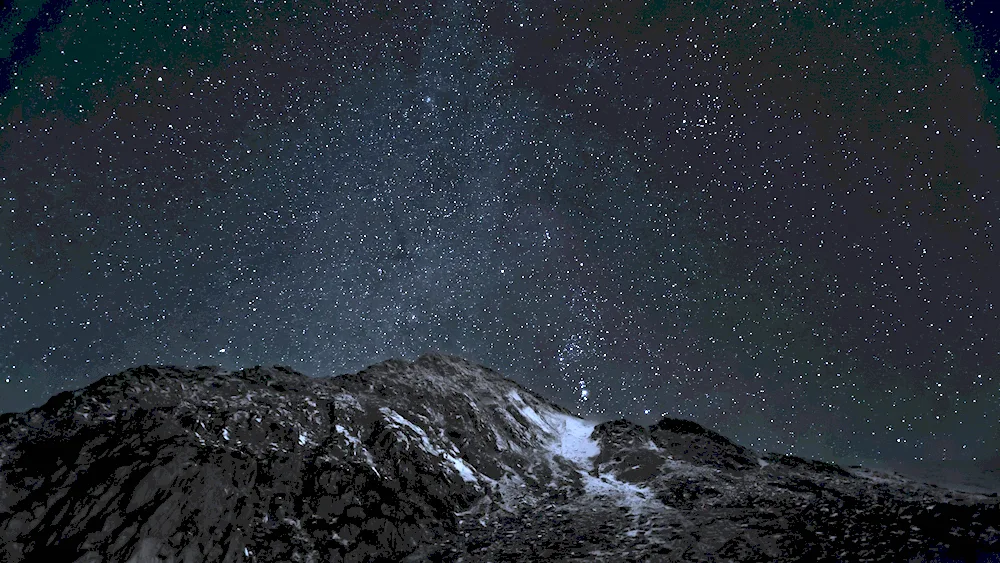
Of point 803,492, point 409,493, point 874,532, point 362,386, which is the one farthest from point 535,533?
point 362,386

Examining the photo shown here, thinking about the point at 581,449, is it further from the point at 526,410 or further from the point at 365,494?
the point at 365,494

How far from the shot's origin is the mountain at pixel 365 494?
2806 centimetres

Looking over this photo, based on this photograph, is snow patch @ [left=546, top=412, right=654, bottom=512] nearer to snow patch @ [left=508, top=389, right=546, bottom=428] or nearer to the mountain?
the mountain

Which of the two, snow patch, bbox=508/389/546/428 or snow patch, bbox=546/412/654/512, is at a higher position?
snow patch, bbox=508/389/546/428

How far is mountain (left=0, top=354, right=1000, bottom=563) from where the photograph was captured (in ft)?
92.1

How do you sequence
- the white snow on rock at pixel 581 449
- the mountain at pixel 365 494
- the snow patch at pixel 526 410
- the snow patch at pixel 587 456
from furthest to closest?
1. the snow patch at pixel 526 410
2. the white snow on rock at pixel 581 449
3. the snow patch at pixel 587 456
4. the mountain at pixel 365 494

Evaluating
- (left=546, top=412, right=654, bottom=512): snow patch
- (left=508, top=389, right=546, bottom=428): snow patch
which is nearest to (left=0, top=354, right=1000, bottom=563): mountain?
(left=546, top=412, right=654, bottom=512): snow patch

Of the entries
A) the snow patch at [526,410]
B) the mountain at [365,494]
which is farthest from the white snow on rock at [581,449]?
the mountain at [365,494]

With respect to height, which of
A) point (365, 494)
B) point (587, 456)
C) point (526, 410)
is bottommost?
point (365, 494)

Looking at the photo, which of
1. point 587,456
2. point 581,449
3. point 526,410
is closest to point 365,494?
point 587,456

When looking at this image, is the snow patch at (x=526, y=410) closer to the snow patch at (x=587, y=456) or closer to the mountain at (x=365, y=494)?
the snow patch at (x=587, y=456)

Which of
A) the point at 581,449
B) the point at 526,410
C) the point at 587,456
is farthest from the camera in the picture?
the point at 526,410

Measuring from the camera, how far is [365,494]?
124 feet

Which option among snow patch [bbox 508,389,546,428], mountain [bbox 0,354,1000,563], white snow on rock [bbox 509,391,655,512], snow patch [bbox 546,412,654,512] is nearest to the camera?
mountain [bbox 0,354,1000,563]
